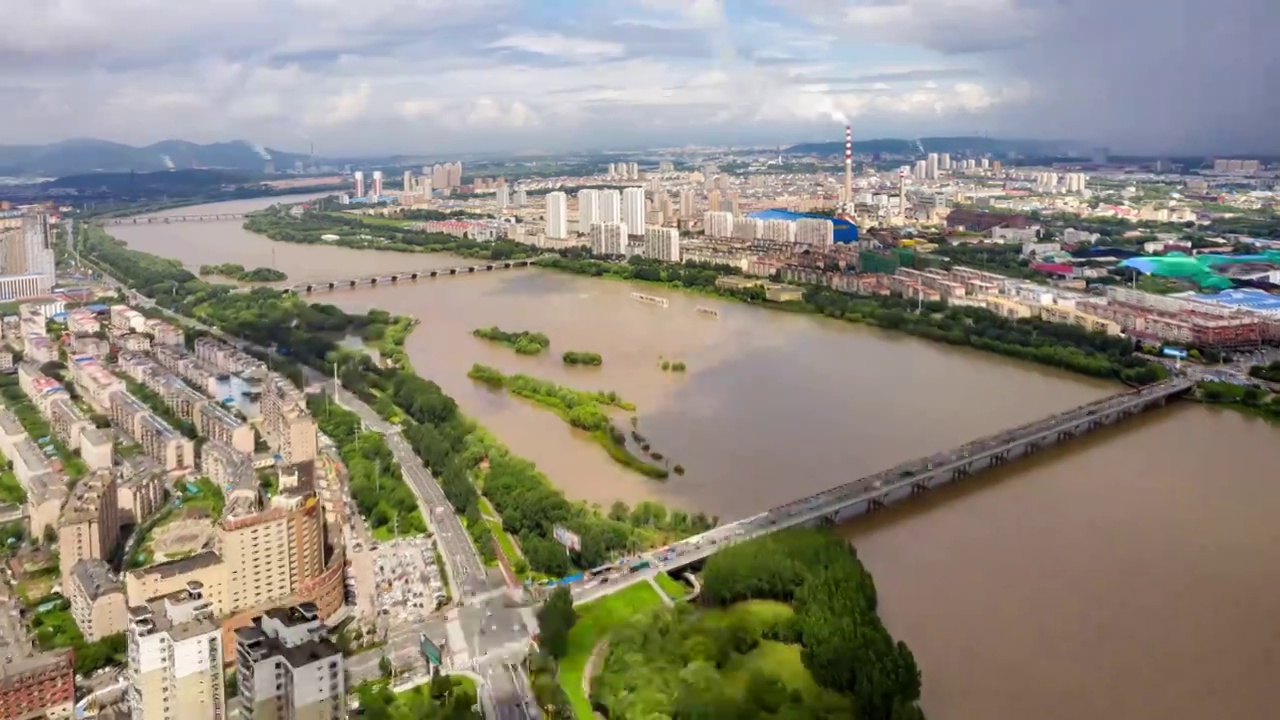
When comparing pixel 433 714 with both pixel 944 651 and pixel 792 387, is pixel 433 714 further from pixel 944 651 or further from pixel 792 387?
pixel 792 387

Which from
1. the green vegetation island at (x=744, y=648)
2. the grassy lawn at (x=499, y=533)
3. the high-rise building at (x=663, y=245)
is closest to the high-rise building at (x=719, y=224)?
the high-rise building at (x=663, y=245)

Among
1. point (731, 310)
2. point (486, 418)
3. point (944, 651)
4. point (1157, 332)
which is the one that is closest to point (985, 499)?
point (944, 651)

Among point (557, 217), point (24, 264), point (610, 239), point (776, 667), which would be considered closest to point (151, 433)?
point (776, 667)

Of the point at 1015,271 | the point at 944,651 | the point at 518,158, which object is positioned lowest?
the point at 944,651

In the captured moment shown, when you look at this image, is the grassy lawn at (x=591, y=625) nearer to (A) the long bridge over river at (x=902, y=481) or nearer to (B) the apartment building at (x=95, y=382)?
(A) the long bridge over river at (x=902, y=481)

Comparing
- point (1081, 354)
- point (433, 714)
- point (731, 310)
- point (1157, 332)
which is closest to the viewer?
point (433, 714)

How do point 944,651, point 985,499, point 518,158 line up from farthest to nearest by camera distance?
point 518,158 → point 985,499 → point 944,651

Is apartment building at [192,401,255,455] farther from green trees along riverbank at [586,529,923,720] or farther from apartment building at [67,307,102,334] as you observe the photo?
apartment building at [67,307,102,334]

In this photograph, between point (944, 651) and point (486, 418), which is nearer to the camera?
point (944, 651)
